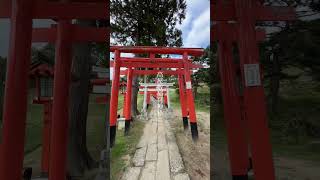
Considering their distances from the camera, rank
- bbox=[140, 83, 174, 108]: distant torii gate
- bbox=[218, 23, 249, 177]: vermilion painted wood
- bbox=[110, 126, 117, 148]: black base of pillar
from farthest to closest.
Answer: bbox=[140, 83, 174, 108]: distant torii gate < bbox=[110, 126, 117, 148]: black base of pillar < bbox=[218, 23, 249, 177]: vermilion painted wood

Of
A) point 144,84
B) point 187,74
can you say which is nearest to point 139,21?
point 187,74

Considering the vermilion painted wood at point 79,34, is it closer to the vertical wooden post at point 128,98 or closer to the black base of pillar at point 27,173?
the black base of pillar at point 27,173

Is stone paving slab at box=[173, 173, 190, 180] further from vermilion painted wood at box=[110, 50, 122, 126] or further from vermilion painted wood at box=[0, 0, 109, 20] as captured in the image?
vermilion painted wood at box=[0, 0, 109, 20]

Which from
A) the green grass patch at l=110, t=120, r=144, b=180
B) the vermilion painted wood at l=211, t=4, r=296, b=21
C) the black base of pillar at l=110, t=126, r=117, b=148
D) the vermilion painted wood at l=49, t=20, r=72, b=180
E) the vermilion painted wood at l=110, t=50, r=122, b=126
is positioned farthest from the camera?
the vermilion painted wood at l=110, t=50, r=122, b=126

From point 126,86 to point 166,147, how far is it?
903 millimetres

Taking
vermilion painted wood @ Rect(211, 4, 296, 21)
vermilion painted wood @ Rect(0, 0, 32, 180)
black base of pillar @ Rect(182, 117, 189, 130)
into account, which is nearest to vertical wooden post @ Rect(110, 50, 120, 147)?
black base of pillar @ Rect(182, 117, 189, 130)

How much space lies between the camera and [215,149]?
2182mm

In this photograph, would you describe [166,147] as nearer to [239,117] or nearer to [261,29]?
[239,117]

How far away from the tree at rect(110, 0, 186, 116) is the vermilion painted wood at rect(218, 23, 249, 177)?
2.55 ft

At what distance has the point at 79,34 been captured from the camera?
69.9 inches

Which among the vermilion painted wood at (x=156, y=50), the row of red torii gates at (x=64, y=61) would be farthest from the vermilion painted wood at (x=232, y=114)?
the vermilion painted wood at (x=156, y=50)

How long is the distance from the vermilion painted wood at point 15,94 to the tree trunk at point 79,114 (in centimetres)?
78

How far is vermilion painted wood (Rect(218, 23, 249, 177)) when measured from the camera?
1.97m

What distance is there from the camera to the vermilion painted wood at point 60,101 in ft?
5.77
